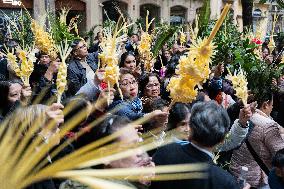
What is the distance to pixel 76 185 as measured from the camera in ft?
5.00

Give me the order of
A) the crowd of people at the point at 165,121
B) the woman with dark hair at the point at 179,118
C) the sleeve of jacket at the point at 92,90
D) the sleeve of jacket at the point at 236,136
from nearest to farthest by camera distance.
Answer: the crowd of people at the point at 165,121, the woman with dark hair at the point at 179,118, the sleeve of jacket at the point at 236,136, the sleeve of jacket at the point at 92,90

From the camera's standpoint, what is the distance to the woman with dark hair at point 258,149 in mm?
2949

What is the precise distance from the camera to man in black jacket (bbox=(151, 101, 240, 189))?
6.32 feet

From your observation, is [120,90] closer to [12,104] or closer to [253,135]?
[12,104]

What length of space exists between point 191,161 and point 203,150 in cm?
7

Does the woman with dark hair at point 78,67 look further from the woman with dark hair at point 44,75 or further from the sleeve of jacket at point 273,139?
the sleeve of jacket at point 273,139

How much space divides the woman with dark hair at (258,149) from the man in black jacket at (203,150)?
963 mm

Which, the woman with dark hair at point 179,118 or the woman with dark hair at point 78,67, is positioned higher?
the woman with dark hair at point 78,67

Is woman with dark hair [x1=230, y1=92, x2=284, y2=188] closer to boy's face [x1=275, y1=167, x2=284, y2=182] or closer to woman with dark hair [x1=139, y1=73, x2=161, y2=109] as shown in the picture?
boy's face [x1=275, y1=167, x2=284, y2=182]

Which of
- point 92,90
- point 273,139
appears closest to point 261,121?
point 273,139

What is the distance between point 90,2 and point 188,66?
15558mm

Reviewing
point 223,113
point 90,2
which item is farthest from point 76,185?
point 90,2

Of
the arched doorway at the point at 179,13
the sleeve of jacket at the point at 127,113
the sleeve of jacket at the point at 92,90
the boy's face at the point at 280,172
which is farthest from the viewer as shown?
the arched doorway at the point at 179,13

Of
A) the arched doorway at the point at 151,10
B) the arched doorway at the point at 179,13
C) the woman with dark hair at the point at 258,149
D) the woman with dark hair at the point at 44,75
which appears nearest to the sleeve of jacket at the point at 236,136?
the woman with dark hair at the point at 258,149
